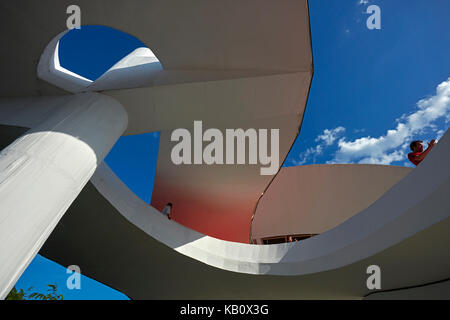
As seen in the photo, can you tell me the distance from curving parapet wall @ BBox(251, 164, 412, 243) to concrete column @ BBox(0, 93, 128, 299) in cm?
1041

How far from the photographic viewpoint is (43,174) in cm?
288

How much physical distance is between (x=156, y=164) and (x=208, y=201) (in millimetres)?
2361

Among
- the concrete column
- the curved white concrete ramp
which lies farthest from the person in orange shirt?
the concrete column

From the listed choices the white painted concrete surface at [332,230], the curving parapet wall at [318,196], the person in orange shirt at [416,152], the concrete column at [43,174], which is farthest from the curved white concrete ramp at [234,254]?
the curving parapet wall at [318,196]

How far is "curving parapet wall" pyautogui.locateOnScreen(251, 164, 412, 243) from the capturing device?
12523 mm

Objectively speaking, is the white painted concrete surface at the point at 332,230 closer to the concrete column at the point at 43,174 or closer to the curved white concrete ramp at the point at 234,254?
the curved white concrete ramp at the point at 234,254

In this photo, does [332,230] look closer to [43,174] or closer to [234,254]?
[234,254]

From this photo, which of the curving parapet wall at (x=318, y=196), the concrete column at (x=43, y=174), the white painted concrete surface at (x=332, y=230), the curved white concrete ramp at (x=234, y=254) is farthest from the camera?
the curving parapet wall at (x=318, y=196)

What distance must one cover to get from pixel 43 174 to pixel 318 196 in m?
12.2

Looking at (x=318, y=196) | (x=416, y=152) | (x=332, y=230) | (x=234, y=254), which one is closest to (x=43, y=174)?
(x=234, y=254)

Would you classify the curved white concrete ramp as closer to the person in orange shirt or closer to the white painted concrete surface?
the white painted concrete surface

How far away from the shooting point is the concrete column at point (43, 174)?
2.33m

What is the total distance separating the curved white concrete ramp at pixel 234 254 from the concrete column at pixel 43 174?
1535 mm

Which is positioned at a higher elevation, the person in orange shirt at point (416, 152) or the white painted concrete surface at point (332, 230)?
the person in orange shirt at point (416, 152)
